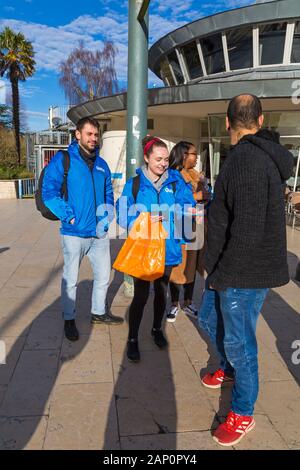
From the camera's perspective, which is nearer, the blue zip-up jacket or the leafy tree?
the blue zip-up jacket

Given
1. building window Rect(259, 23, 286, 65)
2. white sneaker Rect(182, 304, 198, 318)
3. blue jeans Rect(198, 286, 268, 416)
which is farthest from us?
building window Rect(259, 23, 286, 65)

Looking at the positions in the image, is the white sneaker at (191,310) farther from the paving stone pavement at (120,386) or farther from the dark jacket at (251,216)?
the dark jacket at (251,216)

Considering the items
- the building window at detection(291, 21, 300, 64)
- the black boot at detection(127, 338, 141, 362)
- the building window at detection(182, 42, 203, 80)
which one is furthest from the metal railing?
the black boot at detection(127, 338, 141, 362)

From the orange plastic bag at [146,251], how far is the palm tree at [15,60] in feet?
81.7

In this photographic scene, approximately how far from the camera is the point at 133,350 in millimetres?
3195

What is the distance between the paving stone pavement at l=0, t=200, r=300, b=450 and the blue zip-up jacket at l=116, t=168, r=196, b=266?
36.5 inches

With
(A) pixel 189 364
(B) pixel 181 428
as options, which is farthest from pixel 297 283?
(B) pixel 181 428

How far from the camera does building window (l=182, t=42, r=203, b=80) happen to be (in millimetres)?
14422

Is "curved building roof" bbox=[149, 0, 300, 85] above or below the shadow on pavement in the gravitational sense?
above

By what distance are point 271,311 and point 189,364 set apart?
1.68 metres

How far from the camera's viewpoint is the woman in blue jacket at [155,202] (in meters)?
3.04

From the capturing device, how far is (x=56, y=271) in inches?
228

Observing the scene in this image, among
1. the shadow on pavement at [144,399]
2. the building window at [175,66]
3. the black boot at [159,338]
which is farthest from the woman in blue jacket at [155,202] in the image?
the building window at [175,66]

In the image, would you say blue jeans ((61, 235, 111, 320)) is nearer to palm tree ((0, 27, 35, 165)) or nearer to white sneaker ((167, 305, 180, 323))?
white sneaker ((167, 305, 180, 323))
